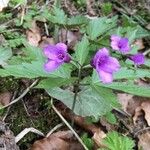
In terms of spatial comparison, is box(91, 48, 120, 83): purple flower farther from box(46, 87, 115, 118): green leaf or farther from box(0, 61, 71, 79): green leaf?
box(46, 87, 115, 118): green leaf

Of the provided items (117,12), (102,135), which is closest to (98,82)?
(102,135)

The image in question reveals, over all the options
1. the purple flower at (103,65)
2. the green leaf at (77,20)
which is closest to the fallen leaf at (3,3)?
A: the green leaf at (77,20)

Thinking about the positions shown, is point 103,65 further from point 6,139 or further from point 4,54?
point 4,54

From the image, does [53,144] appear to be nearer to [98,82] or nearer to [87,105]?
[87,105]

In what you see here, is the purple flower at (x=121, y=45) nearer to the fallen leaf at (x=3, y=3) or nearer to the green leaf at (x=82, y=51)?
the green leaf at (x=82, y=51)

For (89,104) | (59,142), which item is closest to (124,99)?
(89,104)
